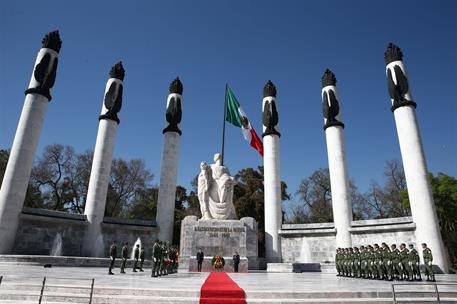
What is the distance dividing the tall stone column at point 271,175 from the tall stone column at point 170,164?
23.4 feet

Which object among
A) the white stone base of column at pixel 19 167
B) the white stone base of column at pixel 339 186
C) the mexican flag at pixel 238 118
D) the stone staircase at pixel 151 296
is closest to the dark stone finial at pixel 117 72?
the white stone base of column at pixel 19 167

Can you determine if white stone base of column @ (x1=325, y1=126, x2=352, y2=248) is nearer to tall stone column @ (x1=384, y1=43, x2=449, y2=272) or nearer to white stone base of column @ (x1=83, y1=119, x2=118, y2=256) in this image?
tall stone column @ (x1=384, y1=43, x2=449, y2=272)

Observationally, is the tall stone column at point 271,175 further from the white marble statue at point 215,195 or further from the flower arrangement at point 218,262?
the flower arrangement at point 218,262

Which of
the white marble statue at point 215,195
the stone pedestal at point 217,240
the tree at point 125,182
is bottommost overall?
the stone pedestal at point 217,240

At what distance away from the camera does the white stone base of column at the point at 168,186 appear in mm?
21562

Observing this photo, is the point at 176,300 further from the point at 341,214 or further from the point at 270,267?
the point at 341,214

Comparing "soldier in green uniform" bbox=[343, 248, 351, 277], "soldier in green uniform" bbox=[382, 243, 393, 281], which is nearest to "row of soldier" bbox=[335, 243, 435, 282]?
"soldier in green uniform" bbox=[382, 243, 393, 281]

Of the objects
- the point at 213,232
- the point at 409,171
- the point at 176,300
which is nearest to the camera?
the point at 176,300

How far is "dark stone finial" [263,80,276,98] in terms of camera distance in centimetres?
2506

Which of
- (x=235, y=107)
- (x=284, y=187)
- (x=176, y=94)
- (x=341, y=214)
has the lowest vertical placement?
(x=341, y=214)

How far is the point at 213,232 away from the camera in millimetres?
15234

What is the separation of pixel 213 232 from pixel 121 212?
24076mm

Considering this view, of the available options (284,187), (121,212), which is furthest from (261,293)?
(121,212)

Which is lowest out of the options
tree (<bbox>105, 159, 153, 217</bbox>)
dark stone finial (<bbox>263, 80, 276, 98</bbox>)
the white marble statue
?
the white marble statue
